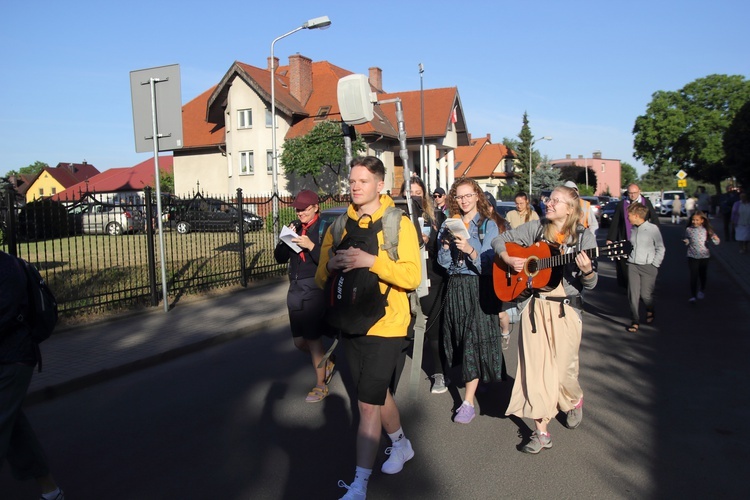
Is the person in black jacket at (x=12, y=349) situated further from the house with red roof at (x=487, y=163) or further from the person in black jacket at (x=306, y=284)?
the house with red roof at (x=487, y=163)

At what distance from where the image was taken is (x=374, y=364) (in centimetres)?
359

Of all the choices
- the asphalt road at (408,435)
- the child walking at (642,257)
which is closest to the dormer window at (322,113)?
the child walking at (642,257)

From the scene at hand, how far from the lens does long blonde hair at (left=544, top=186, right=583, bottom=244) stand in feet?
14.4

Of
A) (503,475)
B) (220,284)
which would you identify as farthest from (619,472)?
(220,284)

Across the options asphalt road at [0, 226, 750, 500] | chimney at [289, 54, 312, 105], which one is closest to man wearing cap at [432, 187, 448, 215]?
asphalt road at [0, 226, 750, 500]

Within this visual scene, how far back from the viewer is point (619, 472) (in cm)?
410

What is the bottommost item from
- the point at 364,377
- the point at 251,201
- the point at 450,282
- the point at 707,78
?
the point at 364,377

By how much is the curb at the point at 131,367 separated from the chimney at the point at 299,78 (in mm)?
33253

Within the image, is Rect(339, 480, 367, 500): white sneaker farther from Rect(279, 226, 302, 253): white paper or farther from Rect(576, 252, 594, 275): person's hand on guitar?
Rect(279, 226, 302, 253): white paper

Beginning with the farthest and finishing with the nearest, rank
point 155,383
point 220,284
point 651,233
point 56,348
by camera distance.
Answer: point 220,284 → point 651,233 → point 56,348 → point 155,383

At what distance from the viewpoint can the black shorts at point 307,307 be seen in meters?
5.57

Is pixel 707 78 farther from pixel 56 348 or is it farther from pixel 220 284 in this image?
pixel 56 348

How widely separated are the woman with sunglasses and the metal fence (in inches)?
233

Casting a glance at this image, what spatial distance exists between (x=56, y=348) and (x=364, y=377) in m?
5.69
